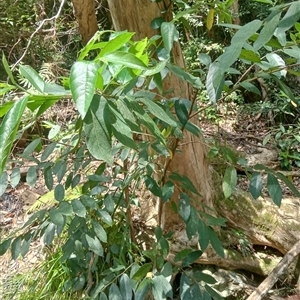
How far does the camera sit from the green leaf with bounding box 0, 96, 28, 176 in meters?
0.53

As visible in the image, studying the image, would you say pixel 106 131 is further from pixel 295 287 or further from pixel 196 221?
pixel 295 287

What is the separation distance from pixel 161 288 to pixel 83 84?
0.81 m

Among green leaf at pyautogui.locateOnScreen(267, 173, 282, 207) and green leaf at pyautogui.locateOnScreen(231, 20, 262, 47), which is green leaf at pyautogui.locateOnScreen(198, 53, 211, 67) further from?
green leaf at pyautogui.locateOnScreen(231, 20, 262, 47)

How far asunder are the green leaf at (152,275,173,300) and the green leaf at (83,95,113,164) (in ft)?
2.21

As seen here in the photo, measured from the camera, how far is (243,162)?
3.89 ft

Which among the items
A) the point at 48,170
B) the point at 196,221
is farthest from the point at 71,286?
the point at 196,221

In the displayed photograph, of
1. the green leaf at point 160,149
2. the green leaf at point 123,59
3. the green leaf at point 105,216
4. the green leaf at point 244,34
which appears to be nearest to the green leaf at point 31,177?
the green leaf at point 105,216

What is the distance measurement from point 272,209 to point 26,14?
280 centimetres

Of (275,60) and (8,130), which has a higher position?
(8,130)

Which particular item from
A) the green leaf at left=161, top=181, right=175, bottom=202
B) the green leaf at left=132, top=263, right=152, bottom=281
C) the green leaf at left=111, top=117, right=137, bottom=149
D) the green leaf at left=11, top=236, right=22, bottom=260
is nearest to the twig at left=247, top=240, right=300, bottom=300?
the green leaf at left=132, top=263, right=152, bottom=281

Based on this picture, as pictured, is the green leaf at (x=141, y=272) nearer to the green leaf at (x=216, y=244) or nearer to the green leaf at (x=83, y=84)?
the green leaf at (x=216, y=244)

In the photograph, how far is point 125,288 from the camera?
4.20 ft

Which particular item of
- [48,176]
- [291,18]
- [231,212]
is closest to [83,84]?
[291,18]

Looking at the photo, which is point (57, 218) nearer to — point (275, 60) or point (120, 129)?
point (120, 129)
